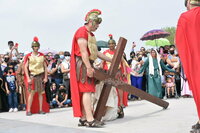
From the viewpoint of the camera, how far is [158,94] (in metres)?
11.6

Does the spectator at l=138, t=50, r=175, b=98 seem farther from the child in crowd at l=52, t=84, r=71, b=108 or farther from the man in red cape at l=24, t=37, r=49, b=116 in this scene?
the man in red cape at l=24, t=37, r=49, b=116

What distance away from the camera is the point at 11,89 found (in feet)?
30.8

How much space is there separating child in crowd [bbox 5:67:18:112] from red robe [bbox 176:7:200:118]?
21.2 ft

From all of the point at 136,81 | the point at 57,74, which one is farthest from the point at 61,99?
the point at 136,81

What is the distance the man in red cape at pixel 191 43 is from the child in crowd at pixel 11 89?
645 cm

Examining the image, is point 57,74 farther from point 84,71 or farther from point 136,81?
point 84,71

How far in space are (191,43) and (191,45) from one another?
0.02m

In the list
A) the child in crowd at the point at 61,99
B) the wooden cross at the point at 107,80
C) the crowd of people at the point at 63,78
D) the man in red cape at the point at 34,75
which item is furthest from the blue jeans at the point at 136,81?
the wooden cross at the point at 107,80

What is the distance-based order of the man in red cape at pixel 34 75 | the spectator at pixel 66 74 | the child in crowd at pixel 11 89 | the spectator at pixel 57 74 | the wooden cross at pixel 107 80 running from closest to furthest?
the wooden cross at pixel 107 80 < the man in red cape at pixel 34 75 < the child in crowd at pixel 11 89 < the spectator at pixel 66 74 < the spectator at pixel 57 74

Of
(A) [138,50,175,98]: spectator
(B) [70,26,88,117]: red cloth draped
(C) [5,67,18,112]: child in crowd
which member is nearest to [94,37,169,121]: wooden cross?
(B) [70,26,88,117]: red cloth draped

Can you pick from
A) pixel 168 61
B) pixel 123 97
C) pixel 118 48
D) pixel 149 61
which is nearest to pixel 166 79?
pixel 168 61

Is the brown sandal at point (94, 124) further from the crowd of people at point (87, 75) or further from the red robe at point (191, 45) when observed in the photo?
the red robe at point (191, 45)

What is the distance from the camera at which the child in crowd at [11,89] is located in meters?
9.34

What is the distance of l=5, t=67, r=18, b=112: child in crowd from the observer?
934 centimetres
